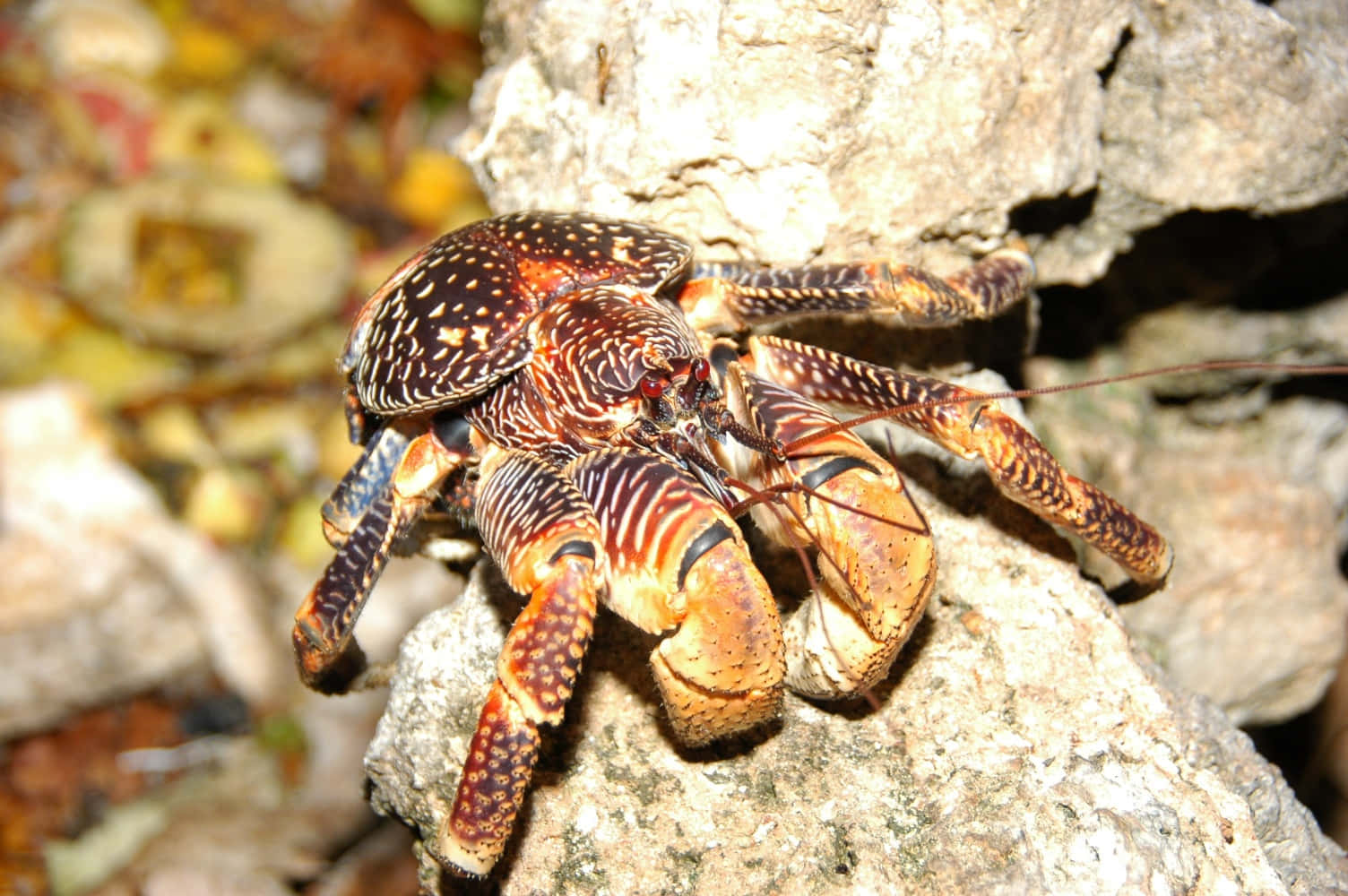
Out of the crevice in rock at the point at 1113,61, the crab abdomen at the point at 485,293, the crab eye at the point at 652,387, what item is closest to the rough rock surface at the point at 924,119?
the crevice in rock at the point at 1113,61

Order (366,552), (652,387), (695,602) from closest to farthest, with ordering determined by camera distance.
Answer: (695,602) < (652,387) < (366,552)

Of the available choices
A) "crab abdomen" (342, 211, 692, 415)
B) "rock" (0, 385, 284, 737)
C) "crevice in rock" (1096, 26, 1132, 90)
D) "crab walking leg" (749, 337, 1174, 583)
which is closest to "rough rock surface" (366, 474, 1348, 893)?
"crab walking leg" (749, 337, 1174, 583)

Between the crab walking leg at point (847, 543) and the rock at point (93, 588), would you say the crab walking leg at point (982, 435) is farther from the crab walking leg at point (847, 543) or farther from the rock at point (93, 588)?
the rock at point (93, 588)

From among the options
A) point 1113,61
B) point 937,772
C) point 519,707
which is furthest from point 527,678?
point 1113,61

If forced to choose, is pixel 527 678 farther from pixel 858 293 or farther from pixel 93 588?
pixel 93 588

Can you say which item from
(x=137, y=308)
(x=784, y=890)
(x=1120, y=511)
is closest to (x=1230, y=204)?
(x=1120, y=511)
